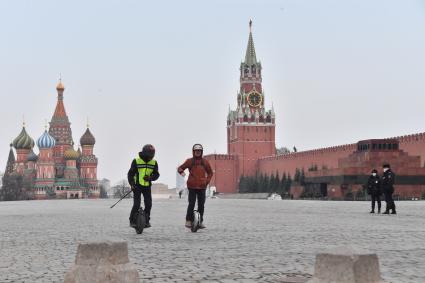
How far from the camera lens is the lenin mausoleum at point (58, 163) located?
10481cm

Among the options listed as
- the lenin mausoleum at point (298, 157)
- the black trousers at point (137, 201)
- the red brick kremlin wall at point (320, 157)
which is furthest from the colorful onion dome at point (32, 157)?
the black trousers at point (137, 201)

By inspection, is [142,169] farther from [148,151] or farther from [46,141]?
[46,141]

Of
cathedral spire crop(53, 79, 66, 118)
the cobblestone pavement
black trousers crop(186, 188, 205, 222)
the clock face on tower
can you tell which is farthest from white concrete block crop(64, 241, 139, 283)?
cathedral spire crop(53, 79, 66, 118)

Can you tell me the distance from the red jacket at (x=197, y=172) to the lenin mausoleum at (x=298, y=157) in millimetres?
37015

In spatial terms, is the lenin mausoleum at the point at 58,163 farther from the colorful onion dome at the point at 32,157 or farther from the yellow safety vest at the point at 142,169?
the yellow safety vest at the point at 142,169

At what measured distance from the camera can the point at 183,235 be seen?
9.70 meters

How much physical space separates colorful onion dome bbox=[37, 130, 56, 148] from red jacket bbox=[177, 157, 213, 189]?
3860 inches

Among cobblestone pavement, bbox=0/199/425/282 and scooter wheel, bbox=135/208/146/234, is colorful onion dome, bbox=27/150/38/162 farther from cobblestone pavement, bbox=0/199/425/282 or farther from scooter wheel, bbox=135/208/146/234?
scooter wheel, bbox=135/208/146/234

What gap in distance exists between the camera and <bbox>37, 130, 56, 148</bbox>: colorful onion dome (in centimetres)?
10573

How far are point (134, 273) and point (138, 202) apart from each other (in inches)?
225

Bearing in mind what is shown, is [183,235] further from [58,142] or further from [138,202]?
[58,142]

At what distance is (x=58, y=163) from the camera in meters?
110

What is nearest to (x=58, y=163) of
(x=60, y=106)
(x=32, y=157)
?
(x=32, y=157)

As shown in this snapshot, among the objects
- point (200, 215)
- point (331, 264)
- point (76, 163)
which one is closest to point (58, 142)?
point (76, 163)
